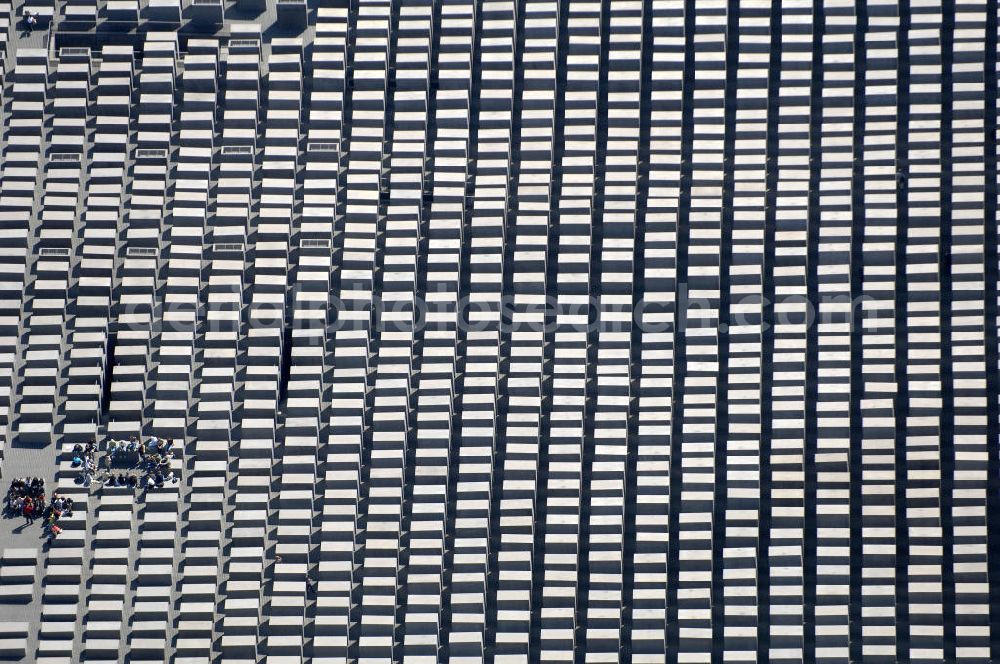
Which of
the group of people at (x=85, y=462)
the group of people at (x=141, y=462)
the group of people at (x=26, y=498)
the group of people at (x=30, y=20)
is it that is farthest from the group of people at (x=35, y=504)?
the group of people at (x=30, y=20)

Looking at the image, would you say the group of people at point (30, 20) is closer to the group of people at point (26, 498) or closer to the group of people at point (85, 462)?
the group of people at point (85, 462)

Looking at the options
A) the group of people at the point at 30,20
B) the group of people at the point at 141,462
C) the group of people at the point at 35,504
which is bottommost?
the group of people at the point at 35,504

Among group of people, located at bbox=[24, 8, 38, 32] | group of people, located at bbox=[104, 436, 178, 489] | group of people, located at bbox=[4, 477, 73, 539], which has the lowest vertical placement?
group of people, located at bbox=[4, 477, 73, 539]

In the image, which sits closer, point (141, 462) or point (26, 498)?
point (26, 498)

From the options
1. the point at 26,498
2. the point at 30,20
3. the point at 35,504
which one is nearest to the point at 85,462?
the point at 35,504

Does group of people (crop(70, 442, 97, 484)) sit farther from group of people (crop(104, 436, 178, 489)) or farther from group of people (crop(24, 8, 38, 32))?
group of people (crop(24, 8, 38, 32))

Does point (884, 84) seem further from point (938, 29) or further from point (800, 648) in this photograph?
point (800, 648)

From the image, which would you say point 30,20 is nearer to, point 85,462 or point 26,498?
point 85,462

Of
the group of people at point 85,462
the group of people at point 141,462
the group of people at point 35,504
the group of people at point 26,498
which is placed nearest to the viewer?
the group of people at point 35,504

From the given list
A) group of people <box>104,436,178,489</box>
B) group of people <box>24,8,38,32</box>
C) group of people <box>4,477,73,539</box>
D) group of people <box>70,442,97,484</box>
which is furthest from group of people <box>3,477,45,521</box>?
group of people <box>24,8,38,32</box>

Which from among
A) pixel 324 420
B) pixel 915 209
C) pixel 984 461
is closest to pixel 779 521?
pixel 984 461
